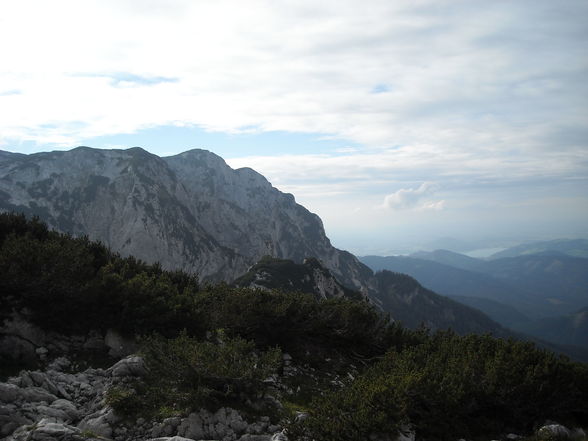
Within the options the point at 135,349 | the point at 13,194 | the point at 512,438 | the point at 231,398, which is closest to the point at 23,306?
the point at 135,349

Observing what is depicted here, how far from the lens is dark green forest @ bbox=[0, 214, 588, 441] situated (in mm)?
12523

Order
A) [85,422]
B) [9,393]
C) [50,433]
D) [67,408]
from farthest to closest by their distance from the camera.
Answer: [67,408] → [9,393] → [85,422] → [50,433]

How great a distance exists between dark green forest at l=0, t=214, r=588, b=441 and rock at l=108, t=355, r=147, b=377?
0.48 metres

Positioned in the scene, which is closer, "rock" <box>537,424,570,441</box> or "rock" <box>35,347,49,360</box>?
"rock" <box>537,424,570,441</box>

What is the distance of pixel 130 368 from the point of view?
15.1m

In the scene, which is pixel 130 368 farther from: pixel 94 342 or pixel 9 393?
pixel 94 342

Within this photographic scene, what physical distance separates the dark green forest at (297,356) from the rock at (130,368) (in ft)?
1.57

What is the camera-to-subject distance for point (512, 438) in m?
14.1

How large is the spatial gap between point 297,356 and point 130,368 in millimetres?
9047

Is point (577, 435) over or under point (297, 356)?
over

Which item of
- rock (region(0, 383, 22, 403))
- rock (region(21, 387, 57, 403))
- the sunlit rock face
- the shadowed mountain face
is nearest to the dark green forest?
rock (region(21, 387, 57, 403))

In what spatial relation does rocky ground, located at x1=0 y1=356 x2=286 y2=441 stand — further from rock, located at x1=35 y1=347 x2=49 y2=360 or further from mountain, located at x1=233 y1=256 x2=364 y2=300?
mountain, located at x1=233 y1=256 x2=364 y2=300

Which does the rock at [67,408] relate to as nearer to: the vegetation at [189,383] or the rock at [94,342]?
the vegetation at [189,383]

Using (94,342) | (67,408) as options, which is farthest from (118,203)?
(67,408)
